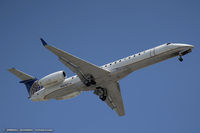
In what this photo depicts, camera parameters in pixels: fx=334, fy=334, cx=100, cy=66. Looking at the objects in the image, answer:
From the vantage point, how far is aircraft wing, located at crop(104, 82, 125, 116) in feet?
107

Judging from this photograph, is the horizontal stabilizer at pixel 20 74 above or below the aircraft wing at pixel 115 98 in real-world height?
above

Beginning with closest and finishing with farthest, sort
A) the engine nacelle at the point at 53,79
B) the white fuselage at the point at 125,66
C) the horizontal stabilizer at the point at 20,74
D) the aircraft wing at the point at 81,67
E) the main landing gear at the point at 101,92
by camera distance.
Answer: the white fuselage at the point at 125,66, the aircraft wing at the point at 81,67, the engine nacelle at the point at 53,79, the main landing gear at the point at 101,92, the horizontal stabilizer at the point at 20,74

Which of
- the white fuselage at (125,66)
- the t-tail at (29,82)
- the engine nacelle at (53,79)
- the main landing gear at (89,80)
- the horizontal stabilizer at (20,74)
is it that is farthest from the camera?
the t-tail at (29,82)

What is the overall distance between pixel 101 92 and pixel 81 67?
395 cm

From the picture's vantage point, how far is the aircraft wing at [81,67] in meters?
29.2

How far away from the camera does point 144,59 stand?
94.4 ft

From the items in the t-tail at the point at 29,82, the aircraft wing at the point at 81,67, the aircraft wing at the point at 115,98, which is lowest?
the aircraft wing at the point at 115,98

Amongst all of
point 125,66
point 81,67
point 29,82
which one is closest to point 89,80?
point 81,67

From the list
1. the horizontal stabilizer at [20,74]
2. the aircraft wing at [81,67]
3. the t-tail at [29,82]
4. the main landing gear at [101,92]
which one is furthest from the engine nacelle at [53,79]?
the main landing gear at [101,92]

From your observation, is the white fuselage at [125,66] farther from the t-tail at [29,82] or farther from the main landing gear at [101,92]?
the t-tail at [29,82]

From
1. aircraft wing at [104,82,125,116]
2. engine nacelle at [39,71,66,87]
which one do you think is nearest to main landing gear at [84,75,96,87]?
aircraft wing at [104,82,125,116]

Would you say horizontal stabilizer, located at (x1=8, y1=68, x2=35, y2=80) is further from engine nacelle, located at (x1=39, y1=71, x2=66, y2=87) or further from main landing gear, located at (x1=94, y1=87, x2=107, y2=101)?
main landing gear, located at (x1=94, y1=87, x2=107, y2=101)

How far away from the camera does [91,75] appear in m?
30.0

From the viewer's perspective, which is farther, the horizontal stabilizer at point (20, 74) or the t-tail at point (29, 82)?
the t-tail at point (29, 82)
